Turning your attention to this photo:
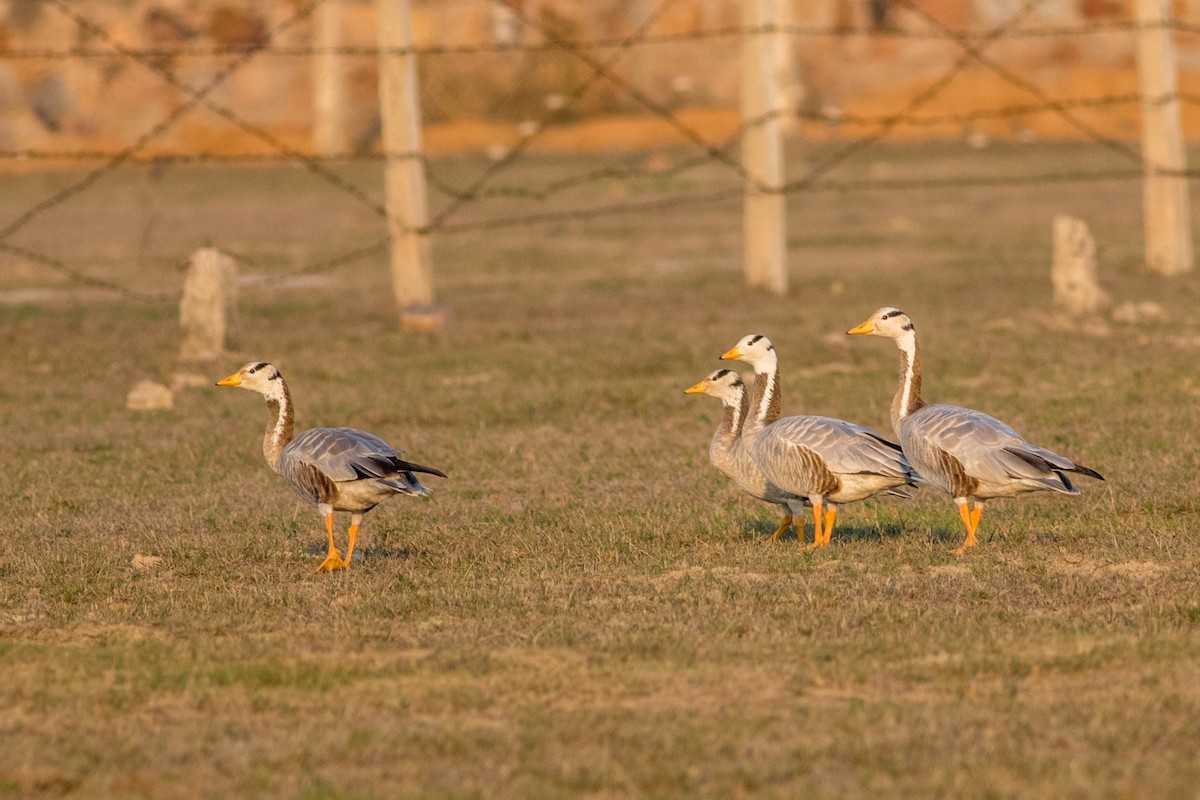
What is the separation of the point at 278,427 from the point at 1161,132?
1719 centimetres

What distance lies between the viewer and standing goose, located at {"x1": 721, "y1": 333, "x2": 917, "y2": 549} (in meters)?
10.1

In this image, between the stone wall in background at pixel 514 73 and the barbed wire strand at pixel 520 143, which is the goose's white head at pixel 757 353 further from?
the stone wall in background at pixel 514 73

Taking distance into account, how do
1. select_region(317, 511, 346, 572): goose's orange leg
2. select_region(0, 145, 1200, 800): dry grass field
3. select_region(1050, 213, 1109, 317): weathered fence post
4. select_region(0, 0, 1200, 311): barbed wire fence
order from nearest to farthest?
select_region(0, 145, 1200, 800): dry grass field < select_region(317, 511, 346, 572): goose's orange leg < select_region(1050, 213, 1109, 317): weathered fence post < select_region(0, 0, 1200, 311): barbed wire fence

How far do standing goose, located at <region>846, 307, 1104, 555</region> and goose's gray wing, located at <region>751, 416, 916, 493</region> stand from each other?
0.16 metres

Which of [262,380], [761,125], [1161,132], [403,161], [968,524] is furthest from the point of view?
[1161,132]

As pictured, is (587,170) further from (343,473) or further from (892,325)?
(343,473)

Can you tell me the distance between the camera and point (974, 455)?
9.92m

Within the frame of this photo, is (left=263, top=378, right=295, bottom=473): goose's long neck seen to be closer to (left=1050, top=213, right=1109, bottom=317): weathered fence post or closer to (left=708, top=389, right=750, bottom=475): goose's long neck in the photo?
(left=708, top=389, right=750, bottom=475): goose's long neck

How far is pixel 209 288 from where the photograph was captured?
18.7 m

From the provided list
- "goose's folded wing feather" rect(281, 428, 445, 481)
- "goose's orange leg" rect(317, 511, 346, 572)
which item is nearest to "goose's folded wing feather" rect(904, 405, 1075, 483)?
"goose's folded wing feather" rect(281, 428, 445, 481)

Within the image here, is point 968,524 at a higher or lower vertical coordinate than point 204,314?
lower

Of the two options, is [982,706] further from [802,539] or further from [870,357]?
[870,357]

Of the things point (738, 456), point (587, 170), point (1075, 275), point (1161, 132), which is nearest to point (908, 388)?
point (738, 456)

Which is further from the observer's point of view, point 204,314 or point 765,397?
point 204,314
